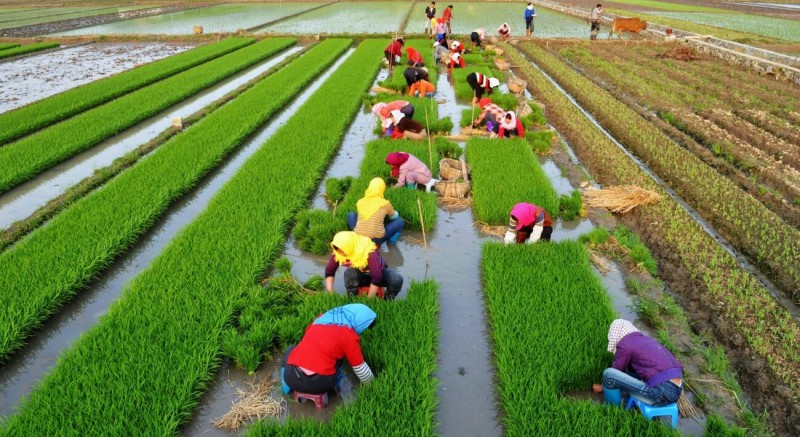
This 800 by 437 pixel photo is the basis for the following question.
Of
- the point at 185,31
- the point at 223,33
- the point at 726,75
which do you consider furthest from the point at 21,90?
the point at 726,75

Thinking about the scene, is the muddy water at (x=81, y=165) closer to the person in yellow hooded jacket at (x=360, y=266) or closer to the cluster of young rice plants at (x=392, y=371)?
the person in yellow hooded jacket at (x=360, y=266)

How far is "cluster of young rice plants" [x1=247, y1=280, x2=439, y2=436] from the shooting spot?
3.08 m

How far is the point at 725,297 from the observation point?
14.5 feet

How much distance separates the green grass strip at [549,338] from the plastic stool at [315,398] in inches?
47.7

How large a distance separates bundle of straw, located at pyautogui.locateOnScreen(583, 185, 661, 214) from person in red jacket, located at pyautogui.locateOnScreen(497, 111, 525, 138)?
2.05 metres

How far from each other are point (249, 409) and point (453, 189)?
395 cm

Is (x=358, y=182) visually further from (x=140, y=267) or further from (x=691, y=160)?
(x=691, y=160)

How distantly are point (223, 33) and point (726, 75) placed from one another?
1952 centimetres

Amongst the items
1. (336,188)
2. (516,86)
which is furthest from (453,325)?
(516,86)

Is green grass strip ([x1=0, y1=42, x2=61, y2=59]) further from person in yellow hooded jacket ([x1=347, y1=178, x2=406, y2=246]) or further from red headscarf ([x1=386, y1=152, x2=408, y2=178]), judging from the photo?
person in yellow hooded jacket ([x1=347, y1=178, x2=406, y2=246])

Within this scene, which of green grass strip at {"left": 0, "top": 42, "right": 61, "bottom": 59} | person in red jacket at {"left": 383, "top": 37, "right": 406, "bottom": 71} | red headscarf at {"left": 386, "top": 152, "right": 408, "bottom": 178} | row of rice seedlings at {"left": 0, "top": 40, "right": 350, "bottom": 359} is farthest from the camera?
green grass strip at {"left": 0, "top": 42, "right": 61, "bottom": 59}

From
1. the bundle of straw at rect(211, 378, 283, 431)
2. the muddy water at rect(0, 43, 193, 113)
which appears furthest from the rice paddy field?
the muddy water at rect(0, 43, 193, 113)

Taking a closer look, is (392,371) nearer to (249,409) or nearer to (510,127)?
→ (249,409)

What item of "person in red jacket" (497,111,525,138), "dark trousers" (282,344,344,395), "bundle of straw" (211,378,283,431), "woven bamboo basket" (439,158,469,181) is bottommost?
"bundle of straw" (211,378,283,431)
